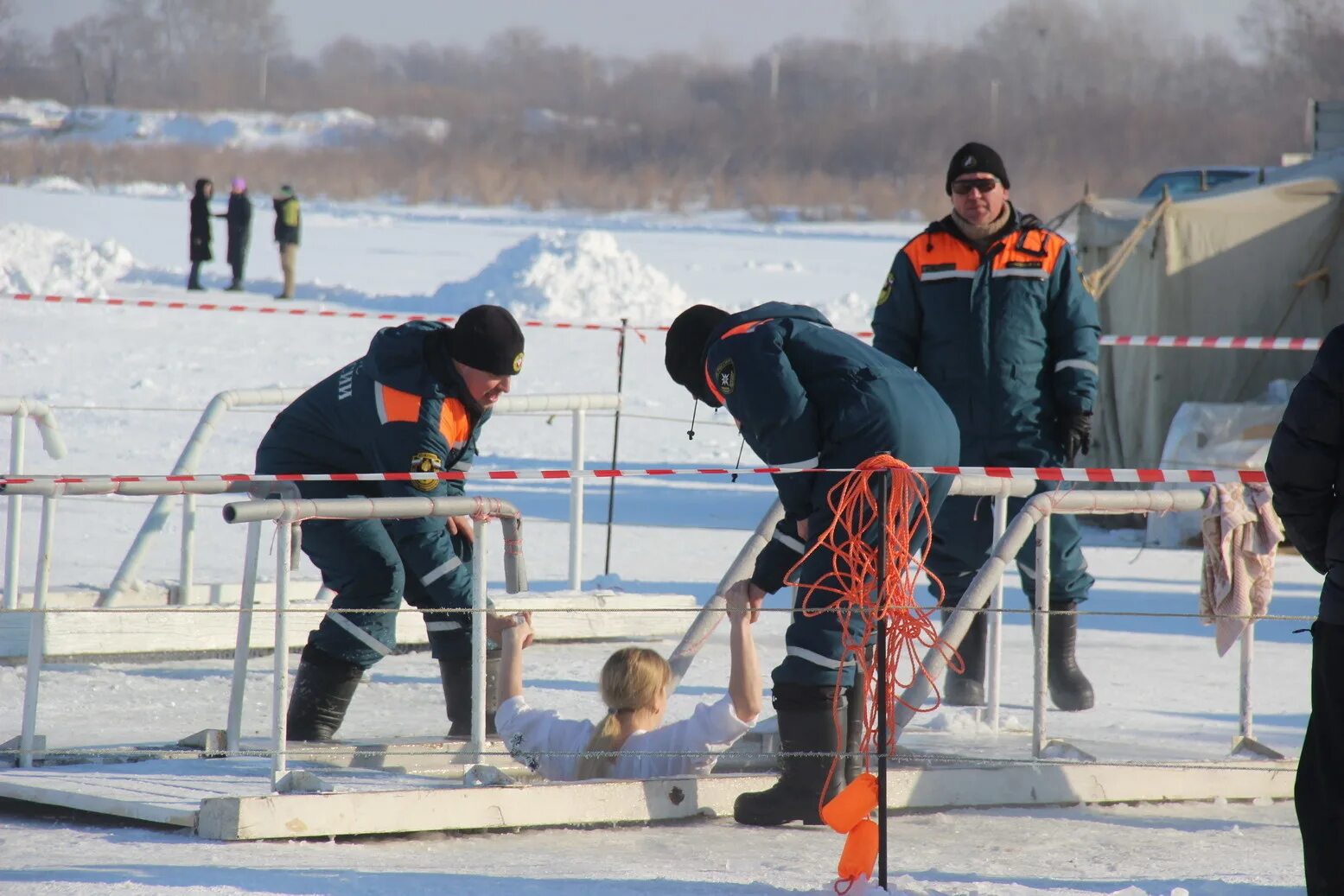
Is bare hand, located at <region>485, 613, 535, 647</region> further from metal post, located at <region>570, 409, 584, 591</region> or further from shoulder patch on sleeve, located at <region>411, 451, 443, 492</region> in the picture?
metal post, located at <region>570, 409, 584, 591</region>

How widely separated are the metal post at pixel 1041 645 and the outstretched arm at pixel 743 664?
777 millimetres

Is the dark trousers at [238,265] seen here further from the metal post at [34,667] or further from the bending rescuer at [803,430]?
the bending rescuer at [803,430]

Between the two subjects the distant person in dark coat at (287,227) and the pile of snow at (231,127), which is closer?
the distant person in dark coat at (287,227)

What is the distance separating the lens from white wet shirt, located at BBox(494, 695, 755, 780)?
4.45 meters

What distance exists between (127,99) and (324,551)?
55552 millimetres

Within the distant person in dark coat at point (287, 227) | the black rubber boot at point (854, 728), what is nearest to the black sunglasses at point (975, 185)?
the black rubber boot at point (854, 728)

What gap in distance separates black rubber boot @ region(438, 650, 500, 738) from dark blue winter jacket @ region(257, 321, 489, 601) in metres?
0.33

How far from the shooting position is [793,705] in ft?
14.2

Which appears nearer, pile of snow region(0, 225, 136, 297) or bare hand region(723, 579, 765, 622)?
bare hand region(723, 579, 765, 622)

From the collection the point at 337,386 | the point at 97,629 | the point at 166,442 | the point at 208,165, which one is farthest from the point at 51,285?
the point at 208,165

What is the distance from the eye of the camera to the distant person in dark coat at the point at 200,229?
71.5 feet

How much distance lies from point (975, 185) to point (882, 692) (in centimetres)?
253

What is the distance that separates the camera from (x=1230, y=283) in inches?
Answer: 441

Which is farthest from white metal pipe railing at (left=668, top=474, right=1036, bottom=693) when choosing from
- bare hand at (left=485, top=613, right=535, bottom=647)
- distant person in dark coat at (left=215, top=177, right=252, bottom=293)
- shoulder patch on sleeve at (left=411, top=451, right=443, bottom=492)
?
distant person in dark coat at (left=215, top=177, right=252, bottom=293)
